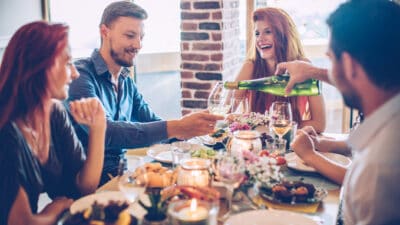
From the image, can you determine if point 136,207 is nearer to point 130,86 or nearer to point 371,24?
point 371,24

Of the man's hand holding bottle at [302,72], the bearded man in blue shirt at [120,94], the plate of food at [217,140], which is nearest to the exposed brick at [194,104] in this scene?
the bearded man in blue shirt at [120,94]

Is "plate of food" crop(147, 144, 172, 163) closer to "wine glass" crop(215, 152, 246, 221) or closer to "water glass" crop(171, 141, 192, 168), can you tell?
"water glass" crop(171, 141, 192, 168)

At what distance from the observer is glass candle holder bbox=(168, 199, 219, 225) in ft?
3.92

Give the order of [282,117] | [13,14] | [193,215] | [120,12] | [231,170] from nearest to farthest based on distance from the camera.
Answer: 1. [193,215]
2. [231,170]
3. [282,117]
4. [120,12]
5. [13,14]

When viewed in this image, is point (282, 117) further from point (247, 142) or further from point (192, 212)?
point (192, 212)

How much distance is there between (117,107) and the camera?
263 centimetres

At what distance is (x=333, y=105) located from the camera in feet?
19.7

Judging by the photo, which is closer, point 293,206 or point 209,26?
point 293,206

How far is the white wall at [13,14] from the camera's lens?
13.0ft

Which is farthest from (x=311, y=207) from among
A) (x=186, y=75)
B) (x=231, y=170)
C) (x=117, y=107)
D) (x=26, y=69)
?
(x=186, y=75)

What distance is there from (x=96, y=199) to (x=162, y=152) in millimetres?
646

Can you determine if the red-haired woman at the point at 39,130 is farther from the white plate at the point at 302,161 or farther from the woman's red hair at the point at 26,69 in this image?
the white plate at the point at 302,161

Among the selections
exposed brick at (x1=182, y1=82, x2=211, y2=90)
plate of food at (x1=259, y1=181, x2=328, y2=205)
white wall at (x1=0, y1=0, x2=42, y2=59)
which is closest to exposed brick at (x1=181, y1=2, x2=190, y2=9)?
exposed brick at (x1=182, y1=82, x2=211, y2=90)

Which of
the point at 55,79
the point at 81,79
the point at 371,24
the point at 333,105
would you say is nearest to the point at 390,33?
the point at 371,24
